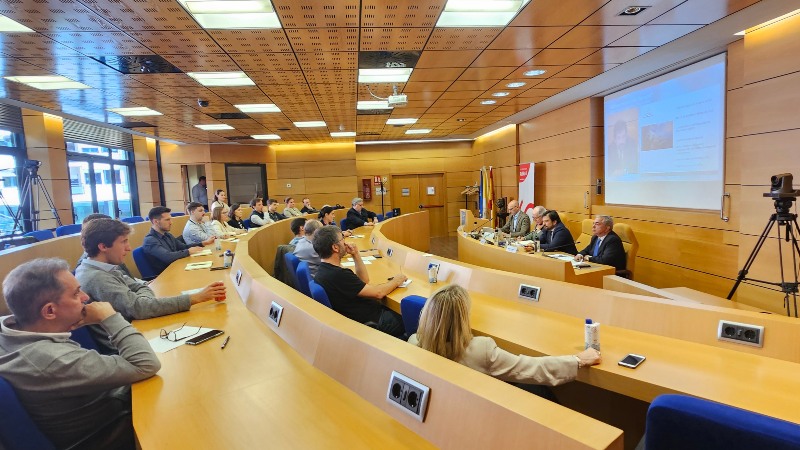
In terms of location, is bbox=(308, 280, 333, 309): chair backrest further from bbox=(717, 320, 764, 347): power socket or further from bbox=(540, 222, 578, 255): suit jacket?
bbox=(540, 222, 578, 255): suit jacket

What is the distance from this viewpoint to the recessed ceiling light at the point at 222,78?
200 inches

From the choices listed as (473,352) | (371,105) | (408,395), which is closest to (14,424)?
(408,395)

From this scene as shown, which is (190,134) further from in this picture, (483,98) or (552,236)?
(552,236)

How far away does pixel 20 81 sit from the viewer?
5281mm

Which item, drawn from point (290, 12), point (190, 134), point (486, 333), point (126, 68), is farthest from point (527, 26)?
point (190, 134)

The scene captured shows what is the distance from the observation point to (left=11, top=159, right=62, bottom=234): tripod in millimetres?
6908

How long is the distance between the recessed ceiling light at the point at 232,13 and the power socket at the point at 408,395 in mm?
3220

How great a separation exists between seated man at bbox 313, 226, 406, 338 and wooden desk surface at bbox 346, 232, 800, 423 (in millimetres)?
788

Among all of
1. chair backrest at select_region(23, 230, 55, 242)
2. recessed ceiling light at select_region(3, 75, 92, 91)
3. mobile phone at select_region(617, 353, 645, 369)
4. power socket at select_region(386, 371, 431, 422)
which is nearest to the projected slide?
mobile phone at select_region(617, 353, 645, 369)

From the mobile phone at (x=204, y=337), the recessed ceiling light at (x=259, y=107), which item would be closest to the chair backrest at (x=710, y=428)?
the mobile phone at (x=204, y=337)

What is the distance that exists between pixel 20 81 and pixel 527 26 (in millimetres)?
6375

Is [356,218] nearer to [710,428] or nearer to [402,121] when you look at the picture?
[402,121]

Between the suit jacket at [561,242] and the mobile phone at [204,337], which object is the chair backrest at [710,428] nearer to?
the mobile phone at [204,337]

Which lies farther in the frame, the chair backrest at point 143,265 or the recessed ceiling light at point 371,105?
the recessed ceiling light at point 371,105
